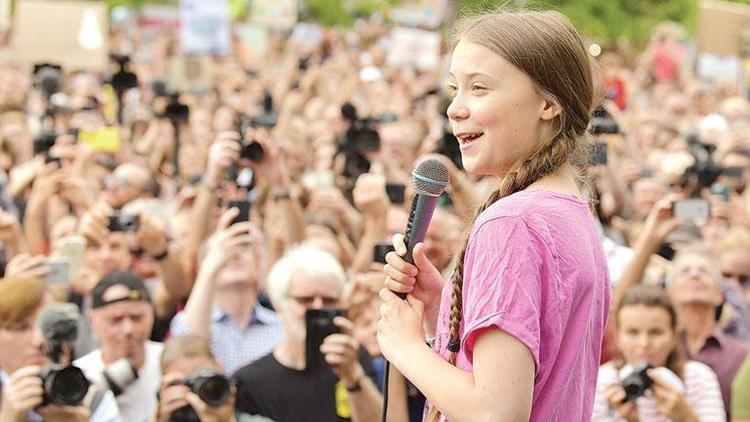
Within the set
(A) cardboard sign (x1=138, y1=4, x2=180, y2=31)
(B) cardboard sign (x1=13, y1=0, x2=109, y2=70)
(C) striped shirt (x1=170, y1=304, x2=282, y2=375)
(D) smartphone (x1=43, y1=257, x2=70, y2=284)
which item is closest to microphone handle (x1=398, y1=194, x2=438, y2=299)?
(D) smartphone (x1=43, y1=257, x2=70, y2=284)

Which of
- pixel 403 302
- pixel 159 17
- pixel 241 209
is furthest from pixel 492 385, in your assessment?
pixel 159 17

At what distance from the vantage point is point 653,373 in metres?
4.04

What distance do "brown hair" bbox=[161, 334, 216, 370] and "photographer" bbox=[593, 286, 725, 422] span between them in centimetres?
138

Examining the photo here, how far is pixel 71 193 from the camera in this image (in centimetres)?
694

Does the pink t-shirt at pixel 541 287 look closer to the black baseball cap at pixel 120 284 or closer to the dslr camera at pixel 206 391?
the dslr camera at pixel 206 391

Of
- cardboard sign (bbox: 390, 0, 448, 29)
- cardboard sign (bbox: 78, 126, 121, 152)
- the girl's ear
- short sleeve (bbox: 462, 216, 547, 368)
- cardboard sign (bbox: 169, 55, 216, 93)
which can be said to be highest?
the girl's ear

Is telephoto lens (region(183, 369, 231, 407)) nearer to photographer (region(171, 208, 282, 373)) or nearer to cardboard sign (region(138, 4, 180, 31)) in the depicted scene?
photographer (region(171, 208, 282, 373))

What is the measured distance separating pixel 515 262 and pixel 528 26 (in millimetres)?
430

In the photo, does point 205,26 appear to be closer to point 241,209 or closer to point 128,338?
point 241,209

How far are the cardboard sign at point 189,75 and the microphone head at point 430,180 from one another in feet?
30.3

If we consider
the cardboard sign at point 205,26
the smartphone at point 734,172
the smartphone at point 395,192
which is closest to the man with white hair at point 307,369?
the smartphone at point 395,192

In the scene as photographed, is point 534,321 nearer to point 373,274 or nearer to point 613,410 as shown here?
point 613,410

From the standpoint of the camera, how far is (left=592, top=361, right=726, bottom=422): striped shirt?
4.20 meters

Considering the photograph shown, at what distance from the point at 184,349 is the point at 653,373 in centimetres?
160
